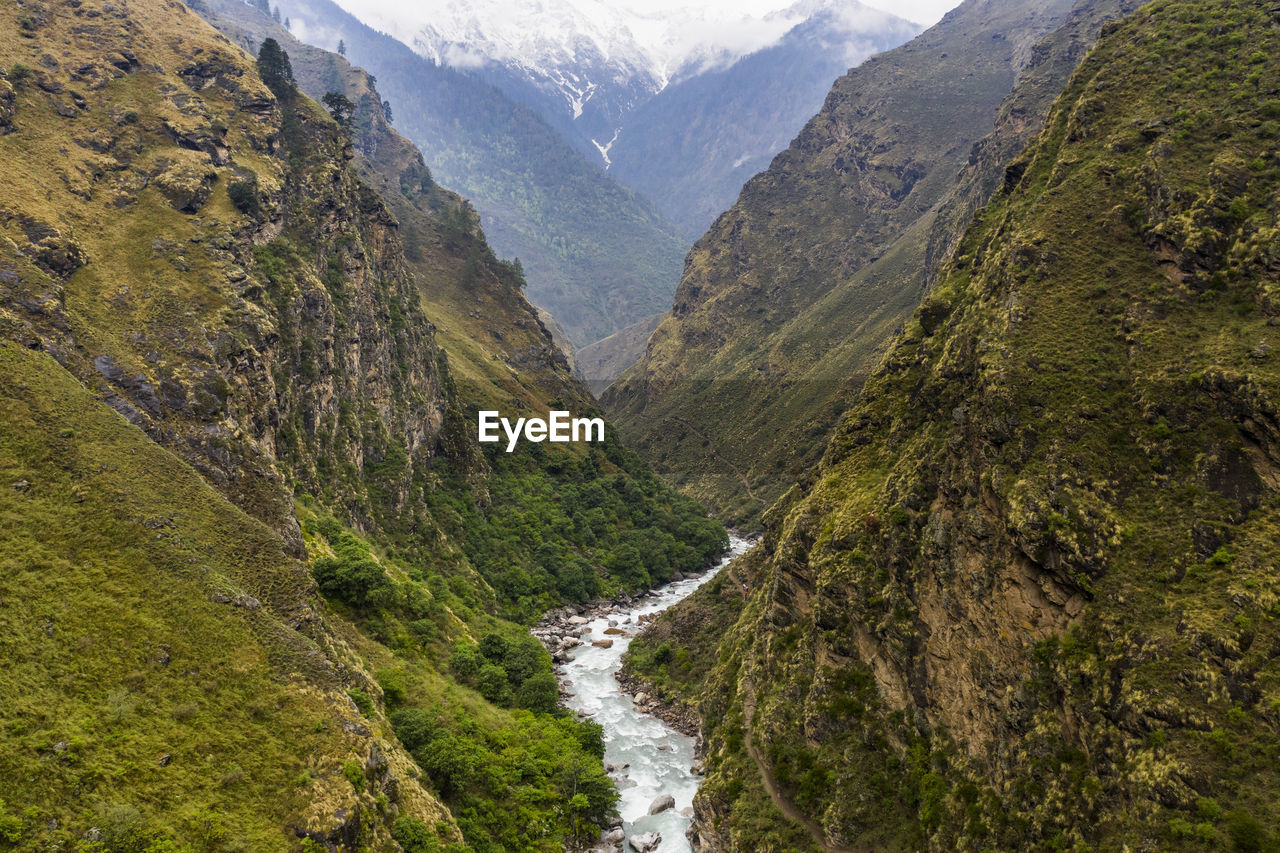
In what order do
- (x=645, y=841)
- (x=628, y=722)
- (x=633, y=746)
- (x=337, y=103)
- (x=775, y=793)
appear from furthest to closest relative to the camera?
(x=337, y=103), (x=628, y=722), (x=633, y=746), (x=645, y=841), (x=775, y=793)

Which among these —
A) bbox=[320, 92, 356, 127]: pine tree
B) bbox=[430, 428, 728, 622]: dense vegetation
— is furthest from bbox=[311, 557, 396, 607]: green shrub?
bbox=[320, 92, 356, 127]: pine tree

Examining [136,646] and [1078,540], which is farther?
[1078,540]

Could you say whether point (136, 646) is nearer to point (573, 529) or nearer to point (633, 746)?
point (633, 746)

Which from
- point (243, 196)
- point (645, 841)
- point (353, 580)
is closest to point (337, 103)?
point (243, 196)

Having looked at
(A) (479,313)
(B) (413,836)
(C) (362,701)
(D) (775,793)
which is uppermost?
(A) (479,313)

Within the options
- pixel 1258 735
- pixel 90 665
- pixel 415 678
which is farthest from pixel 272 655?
pixel 1258 735

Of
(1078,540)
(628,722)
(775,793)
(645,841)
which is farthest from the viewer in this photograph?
(628,722)

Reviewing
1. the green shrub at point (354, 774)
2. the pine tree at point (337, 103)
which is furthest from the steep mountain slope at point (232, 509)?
the pine tree at point (337, 103)

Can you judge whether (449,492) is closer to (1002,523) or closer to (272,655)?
(272,655)
